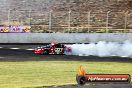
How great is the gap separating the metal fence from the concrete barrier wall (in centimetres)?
365

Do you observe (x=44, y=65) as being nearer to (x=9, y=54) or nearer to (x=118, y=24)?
(x=9, y=54)

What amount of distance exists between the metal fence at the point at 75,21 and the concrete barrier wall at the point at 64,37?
3652 millimetres

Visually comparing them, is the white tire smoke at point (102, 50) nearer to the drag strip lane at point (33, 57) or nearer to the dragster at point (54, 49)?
the dragster at point (54, 49)

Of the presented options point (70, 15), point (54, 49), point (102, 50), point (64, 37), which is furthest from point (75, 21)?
point (54, 49)

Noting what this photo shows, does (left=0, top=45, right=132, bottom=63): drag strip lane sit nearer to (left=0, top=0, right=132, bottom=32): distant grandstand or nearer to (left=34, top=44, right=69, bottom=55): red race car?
(left=34, top=44, right=69, bottom=55): red race car

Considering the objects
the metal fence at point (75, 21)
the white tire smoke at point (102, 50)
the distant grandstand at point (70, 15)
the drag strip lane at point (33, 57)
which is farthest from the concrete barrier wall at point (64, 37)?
the drag strip lane at point (33, 57)

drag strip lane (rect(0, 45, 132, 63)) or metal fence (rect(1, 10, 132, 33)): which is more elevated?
metal fence (rect(1, 10, 132, 33))

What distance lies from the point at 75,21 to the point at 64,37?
735 centimetres

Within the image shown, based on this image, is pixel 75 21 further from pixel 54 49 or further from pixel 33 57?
pixel 33 57

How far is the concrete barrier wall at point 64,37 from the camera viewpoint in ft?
134

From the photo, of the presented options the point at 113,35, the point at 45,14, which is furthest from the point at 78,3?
the point at 113,35

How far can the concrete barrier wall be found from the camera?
134ft

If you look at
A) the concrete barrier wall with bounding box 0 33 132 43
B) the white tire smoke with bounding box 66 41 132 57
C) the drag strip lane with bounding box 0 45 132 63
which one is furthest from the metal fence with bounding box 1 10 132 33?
the drag strip lane with bounding box 0 45 132 63

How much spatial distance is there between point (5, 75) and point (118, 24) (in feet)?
90.0
